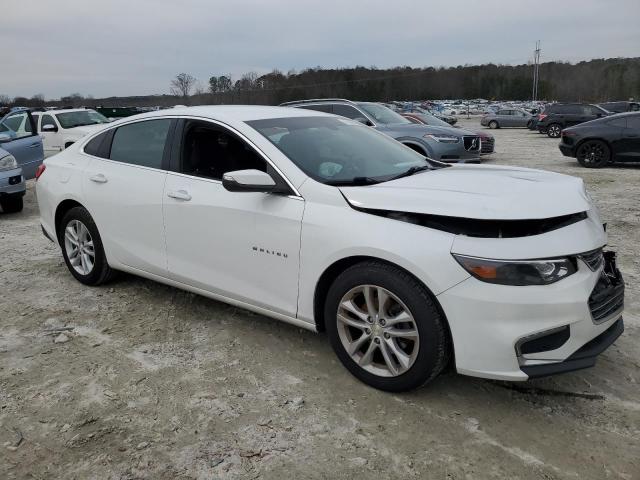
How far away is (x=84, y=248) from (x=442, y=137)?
827 cm

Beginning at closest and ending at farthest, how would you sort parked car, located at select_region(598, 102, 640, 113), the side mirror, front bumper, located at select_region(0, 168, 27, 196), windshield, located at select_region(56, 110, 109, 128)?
the side mirror → front bumper, located at select_region(0, 168, 27, 196) → windshield, located at select_region(56, 110, 109, 128) → parked car, located at select_region(598, 102, 640, 113)

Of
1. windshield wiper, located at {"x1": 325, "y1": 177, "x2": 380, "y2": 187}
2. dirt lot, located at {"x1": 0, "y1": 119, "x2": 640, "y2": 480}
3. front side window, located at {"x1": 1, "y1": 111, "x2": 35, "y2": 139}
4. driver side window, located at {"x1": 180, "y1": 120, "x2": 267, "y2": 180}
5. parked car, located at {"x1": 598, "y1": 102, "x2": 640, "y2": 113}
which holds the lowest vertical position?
dirt lot, located at {"x1": 0, "y1": 119, "x2": 640, "y2": 480}

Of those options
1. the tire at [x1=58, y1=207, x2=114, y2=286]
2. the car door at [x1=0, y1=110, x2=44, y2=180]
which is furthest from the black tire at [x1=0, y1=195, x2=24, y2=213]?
the tire at [x1=58, y1=207, x2=114, y2=286]

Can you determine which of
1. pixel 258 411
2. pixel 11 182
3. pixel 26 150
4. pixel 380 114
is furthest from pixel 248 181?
pixel 380 114

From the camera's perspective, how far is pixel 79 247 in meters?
4.75

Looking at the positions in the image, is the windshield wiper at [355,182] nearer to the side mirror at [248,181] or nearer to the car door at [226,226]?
the car door at [226,226]

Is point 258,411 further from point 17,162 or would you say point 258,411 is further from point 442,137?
point 442,137

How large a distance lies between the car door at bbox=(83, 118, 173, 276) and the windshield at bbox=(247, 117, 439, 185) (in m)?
0.91

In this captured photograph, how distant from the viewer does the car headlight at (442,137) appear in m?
11.1

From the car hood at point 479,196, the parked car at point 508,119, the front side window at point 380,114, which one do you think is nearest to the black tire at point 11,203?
the front side window at point 380,114

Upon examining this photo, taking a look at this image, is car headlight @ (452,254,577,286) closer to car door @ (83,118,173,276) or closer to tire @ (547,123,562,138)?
car door @ (83,118,173,276)

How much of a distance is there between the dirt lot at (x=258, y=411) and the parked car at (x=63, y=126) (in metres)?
9.80

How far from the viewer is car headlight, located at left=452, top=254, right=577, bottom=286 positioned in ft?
8.37

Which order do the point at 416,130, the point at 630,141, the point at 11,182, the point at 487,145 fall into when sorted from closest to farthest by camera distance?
the point at 11,182 → the point at 416,130 → the point at 630,141 → the point at 487,145
